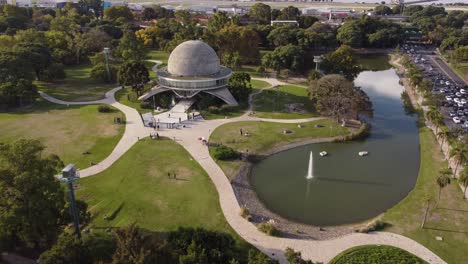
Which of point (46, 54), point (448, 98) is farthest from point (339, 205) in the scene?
point (46, 54)

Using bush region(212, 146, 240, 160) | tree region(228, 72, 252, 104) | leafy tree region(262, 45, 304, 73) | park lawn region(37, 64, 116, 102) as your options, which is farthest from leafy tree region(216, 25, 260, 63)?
bush region(212, 146, 240, 160)

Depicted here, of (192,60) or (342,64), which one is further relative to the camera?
(342,64)

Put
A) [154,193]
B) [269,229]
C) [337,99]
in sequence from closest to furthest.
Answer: [269,229], [154,193], [337,99]

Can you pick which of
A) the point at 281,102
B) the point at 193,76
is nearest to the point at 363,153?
the point at 281,102

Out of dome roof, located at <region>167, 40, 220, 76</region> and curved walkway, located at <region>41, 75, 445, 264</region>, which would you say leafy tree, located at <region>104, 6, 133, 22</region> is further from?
curved walkway, located at <region>41, 75, 445, 264</region>

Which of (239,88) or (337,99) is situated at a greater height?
(337,99)

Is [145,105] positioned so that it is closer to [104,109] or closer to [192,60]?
[104,109]

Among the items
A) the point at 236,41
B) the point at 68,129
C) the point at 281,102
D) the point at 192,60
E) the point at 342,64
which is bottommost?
the point at 68,129
